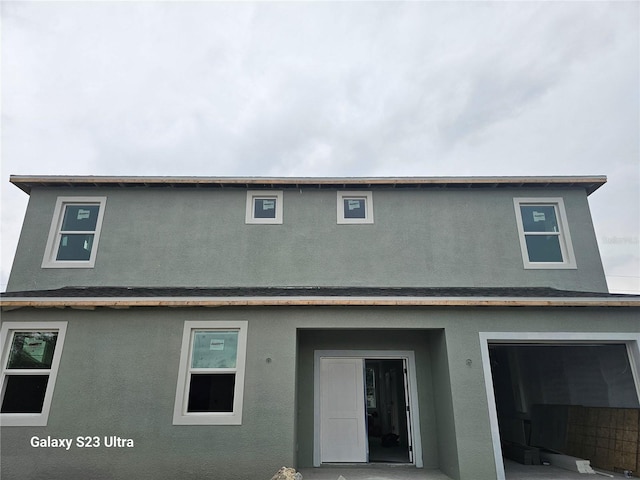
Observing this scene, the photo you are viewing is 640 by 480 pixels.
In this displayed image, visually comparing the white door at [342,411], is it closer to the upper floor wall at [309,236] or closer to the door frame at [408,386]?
the door frame at [408,386]

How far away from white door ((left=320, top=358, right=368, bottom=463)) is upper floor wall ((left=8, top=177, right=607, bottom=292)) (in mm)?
1851

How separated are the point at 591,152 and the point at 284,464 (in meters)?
14.4

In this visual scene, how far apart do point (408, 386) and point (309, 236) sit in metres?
3.94

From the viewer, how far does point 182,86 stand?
12.0 meters

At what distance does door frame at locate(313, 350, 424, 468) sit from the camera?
22.1 feet

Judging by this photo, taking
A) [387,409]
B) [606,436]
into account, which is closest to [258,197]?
[387,409]

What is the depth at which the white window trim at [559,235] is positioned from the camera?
8.14m

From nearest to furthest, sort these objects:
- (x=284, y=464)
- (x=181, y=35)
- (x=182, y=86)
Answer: (x=284, y=464) < (x=181, y=35) < (x=182, y=86)

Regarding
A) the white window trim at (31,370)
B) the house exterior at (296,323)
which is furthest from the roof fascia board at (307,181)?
the white window trim at (31,370)

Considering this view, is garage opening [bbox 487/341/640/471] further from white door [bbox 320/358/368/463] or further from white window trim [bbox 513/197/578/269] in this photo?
white door [bbox 320/358/368/463]

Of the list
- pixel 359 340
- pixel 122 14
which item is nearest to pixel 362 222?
pixel 359 340

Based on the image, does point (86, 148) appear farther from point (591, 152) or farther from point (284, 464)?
point (591, 152)

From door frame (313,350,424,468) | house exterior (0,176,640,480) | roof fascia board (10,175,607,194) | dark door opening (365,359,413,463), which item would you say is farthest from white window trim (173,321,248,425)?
dark door opening (365,359,413,463)

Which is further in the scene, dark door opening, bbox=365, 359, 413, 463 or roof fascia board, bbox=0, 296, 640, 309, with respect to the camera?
Answer: dark door opening, bbox=365, 359, 413, 463
